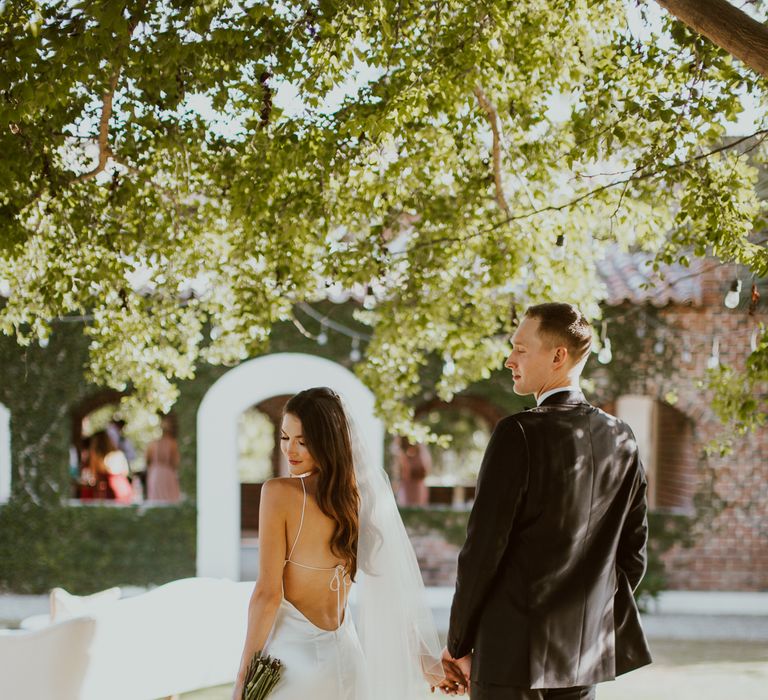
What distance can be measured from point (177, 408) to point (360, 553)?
7.50 m

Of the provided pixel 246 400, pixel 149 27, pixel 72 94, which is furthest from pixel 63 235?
pixel 246 400

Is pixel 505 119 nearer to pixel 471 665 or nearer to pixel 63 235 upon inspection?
pixel 63 235

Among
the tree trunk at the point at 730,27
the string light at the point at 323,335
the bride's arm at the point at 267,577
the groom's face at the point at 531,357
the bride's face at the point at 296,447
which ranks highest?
the tree trunk at the point at 730,27

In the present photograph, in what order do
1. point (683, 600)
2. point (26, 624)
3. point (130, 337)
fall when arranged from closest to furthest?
point (130, 337) < point (26, 624) < point (683, 600)

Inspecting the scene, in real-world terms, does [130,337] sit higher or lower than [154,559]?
higher

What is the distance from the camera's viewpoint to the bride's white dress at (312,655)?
128 inches

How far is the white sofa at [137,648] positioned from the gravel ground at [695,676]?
5.43ft

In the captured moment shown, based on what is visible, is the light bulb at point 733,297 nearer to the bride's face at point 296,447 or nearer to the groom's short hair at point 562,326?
the groom's short hair at point 562,326

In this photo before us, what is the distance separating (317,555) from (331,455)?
0.37 m

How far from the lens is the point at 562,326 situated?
2945mm

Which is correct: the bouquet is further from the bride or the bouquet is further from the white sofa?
the white sofa

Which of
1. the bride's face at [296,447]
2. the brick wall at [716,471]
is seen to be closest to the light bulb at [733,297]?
the bride's face at [296,447]

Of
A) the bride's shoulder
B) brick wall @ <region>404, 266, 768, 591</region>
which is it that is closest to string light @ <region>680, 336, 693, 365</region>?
brick wall @ <region>404, 266, 768, 591</region>

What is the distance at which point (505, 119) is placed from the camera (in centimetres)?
561
